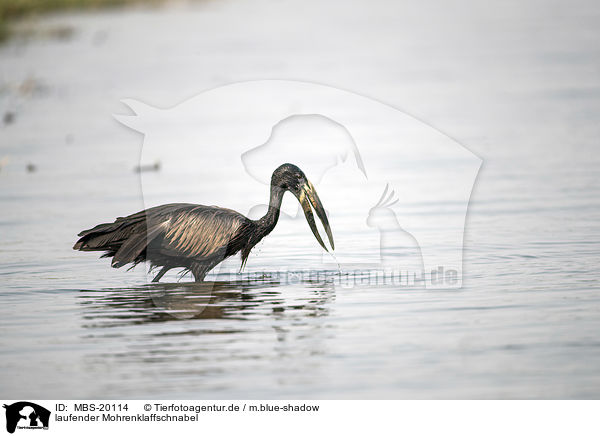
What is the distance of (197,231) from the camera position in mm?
9531

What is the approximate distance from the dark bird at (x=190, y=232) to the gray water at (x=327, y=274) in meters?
0.32

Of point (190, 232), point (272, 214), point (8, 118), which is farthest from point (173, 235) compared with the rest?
point (8, 118)

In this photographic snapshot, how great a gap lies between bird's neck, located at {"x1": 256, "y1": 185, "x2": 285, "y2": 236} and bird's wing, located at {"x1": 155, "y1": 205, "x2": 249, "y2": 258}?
174 millimetres

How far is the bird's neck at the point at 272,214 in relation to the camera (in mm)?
9734

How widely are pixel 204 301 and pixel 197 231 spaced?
2.47 ft

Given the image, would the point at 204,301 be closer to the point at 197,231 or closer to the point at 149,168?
the point at 197,231

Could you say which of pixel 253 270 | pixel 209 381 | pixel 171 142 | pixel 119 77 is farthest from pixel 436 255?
pixel 119 77
